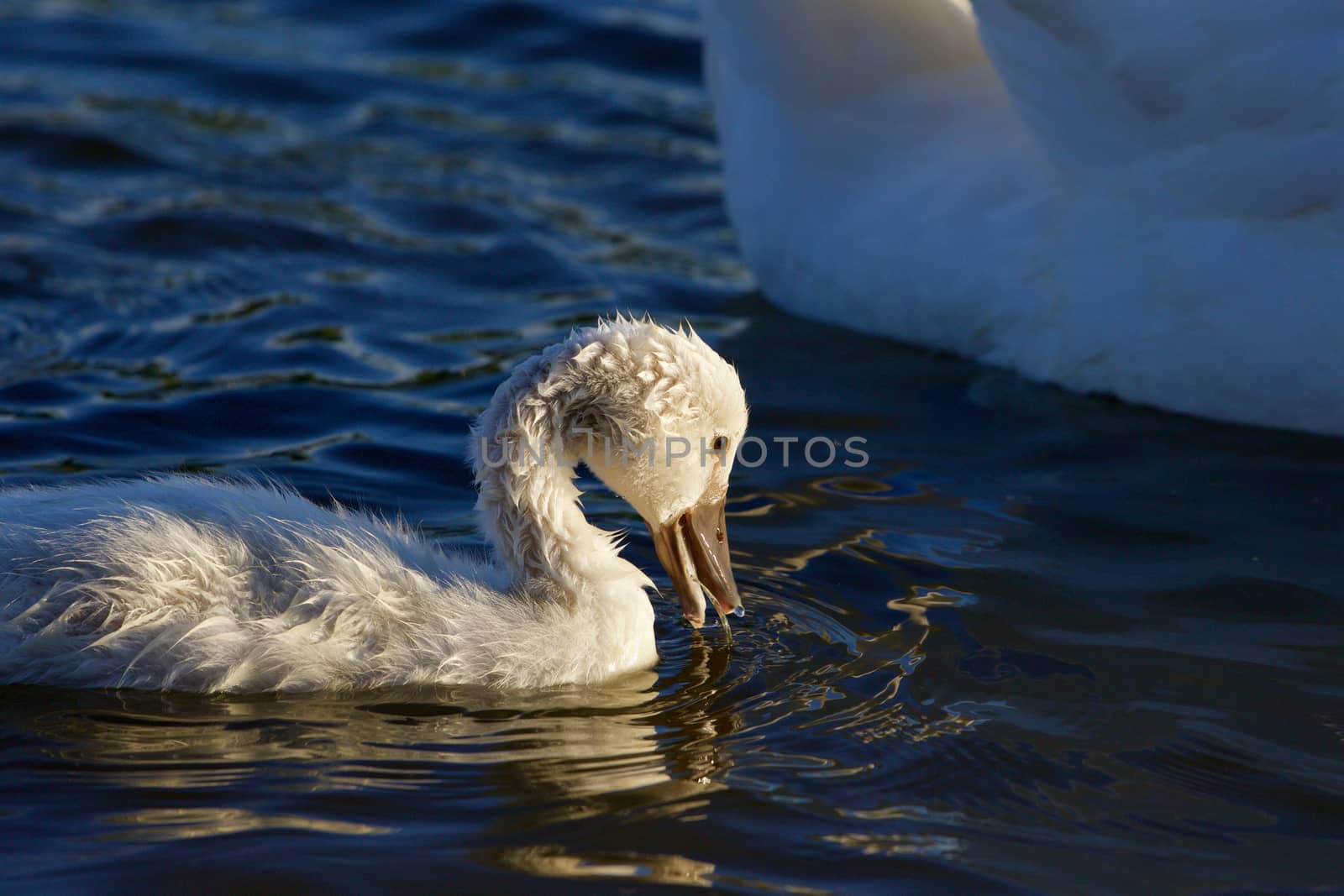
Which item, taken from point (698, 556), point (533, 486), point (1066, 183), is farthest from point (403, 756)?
point (1066, 183)

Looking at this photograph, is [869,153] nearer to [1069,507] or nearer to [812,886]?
[1069,507]

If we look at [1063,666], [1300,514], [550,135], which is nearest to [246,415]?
[1063,666]

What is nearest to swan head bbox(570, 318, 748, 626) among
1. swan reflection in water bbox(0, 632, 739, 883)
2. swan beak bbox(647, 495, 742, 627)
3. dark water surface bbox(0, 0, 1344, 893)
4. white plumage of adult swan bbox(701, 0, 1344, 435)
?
swan beak bbox(647, 495, 742, 627)

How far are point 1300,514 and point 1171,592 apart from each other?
2.76 feet

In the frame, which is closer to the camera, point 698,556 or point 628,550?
point 698,556

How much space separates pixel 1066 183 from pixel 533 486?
115 inches

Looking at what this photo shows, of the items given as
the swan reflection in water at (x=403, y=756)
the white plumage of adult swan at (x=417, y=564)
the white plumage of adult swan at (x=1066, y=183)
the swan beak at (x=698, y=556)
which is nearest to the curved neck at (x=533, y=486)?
the white plumage of adult swan at (x=417, y=564)

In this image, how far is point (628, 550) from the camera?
5.84 metres

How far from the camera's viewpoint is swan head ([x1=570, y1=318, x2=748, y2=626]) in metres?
4.83

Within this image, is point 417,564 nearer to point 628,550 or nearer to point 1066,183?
point 628,550

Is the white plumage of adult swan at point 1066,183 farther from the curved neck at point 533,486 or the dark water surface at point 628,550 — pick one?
the curved neck at point 533,486

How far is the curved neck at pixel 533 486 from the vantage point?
15.9ft

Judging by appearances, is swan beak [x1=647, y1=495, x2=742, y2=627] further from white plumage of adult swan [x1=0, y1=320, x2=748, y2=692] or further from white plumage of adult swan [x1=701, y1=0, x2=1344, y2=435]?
white plumage of adult swan [x1=701, y1=0, x2=1344, y2=435]

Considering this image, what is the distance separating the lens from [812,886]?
3.95 meters
